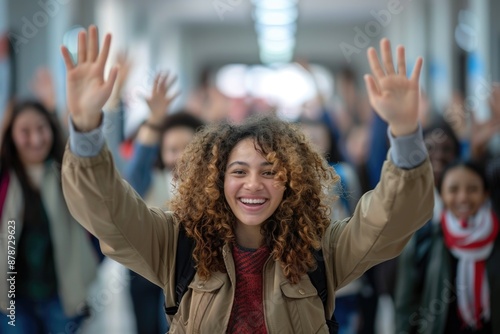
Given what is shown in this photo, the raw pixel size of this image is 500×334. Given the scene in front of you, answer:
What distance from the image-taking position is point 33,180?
485 centimetres

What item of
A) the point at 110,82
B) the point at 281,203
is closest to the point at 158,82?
the point at 281,203

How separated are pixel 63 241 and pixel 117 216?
256 centimetres

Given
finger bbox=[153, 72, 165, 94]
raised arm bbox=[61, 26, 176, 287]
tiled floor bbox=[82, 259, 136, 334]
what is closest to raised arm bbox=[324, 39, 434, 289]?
raised arm bbox=[61, 26, 176, 287]

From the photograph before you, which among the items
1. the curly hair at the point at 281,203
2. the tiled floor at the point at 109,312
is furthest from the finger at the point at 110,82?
the tiled floor at the point at 109,312

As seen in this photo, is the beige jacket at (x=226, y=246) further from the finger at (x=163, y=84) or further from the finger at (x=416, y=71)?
the finger at (x=163, y=84)

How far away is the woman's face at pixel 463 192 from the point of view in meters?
4.77

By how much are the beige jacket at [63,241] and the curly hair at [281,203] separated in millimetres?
2254

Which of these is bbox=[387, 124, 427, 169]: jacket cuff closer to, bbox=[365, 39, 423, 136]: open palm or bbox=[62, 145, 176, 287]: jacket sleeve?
Answer: bbox=[365, 39, 423, 136]: open palm

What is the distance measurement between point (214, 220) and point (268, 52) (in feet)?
70.2

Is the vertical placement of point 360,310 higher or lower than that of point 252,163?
lower

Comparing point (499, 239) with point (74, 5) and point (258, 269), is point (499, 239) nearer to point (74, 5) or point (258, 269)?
point (258, 269)

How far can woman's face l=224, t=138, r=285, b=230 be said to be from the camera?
2504 mm

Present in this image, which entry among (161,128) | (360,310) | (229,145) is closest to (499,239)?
(360,310)

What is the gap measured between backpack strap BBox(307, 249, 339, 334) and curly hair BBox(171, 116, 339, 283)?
21 millimetres
